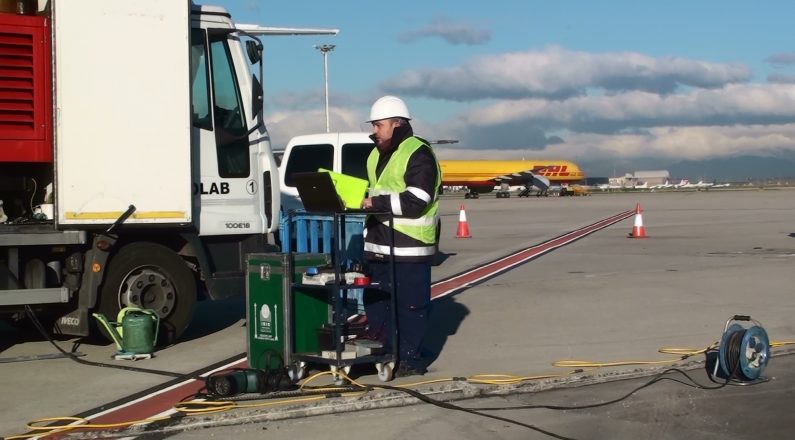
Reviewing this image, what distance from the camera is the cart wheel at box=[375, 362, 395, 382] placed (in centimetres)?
727

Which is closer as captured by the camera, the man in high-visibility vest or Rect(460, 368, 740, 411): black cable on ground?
Rect(460, 368, 740, 411): black cable on ground

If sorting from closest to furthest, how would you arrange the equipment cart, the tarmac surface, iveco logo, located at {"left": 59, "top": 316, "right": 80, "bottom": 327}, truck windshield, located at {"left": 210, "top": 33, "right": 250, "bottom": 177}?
the tarmac surface → the equipment cart → iveco logo, located at {"left": 59, "top": 316, "right": 80, "bottom": 327} → truck windshield, located at {"left": 210, "top": 33, "right": 250, "bottom": 177}

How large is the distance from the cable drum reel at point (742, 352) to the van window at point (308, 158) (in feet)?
33.5

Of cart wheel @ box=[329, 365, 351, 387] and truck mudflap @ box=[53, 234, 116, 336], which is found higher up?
truck mudflap @ box=[53, 234, 116, 336]

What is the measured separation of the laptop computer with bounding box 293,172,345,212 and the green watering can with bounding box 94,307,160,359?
2.26 metres

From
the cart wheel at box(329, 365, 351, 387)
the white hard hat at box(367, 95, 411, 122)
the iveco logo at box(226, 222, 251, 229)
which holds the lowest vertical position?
the cart wheel at box(329, 365, 351, 387)

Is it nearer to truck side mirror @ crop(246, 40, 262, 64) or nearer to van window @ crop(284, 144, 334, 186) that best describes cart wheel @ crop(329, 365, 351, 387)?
truck side mirror @ crop(246, 40, 262, 64)

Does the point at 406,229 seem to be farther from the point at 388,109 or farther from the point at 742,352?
the point at 742,352

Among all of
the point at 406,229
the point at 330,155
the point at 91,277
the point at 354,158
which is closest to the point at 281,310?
the point at 406,229

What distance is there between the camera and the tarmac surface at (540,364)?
6.02 m

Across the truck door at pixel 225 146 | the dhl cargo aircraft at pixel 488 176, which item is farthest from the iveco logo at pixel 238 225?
the dhl cargo aircraft at pixel 488 176

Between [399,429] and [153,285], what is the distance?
384cm

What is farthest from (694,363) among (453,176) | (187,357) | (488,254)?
(453,176)

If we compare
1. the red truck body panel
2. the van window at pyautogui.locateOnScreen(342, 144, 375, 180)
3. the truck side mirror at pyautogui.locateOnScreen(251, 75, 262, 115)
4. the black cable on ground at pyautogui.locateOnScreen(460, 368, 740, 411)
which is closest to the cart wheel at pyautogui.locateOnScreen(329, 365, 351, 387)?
the black cable on ground at pyautogui.locateOnScreen(460, 368, 740, 411)
